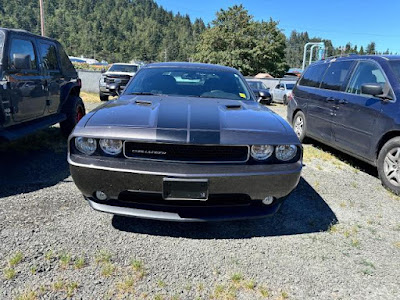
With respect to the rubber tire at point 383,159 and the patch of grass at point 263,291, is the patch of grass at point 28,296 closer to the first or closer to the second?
the patch of grass at point 263,291

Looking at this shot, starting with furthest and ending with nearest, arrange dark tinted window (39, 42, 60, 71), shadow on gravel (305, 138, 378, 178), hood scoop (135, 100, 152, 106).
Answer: dark tinted window (39, 42, 60, 71) < shadow on gravel (305, 138, 378, 178) < hood scoop (135, 100, 152, 106)

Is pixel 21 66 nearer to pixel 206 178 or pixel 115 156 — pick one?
pixel 115 156

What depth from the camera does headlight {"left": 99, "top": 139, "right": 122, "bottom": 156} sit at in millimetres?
2430

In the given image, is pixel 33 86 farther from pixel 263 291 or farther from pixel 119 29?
pixel 119 29

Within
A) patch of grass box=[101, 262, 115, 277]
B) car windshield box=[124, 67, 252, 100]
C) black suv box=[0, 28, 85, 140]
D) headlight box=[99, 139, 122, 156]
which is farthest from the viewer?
black suv box=[0, 28, 85, 140]

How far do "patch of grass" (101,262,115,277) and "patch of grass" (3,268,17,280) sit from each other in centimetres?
58

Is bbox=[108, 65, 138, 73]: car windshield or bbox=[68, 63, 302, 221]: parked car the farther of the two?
bbox=[108, 65, 138, 73]: car windshield

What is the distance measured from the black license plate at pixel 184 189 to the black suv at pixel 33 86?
2644 millimetres

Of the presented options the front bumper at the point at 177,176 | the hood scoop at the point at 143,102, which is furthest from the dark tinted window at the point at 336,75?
the hood scoop at the point at 143,102

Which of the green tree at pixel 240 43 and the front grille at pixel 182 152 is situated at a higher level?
the green tree at pixel 240 43

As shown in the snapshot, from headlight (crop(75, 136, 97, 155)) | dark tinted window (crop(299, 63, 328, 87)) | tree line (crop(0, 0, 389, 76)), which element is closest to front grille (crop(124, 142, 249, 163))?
headlight (crop(75, 136, 97, 155))

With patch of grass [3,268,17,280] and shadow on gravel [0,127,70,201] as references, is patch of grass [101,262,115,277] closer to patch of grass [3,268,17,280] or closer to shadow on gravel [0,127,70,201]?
patch of grass [3,268,17,280]

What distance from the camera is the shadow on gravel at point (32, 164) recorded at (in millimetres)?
3715

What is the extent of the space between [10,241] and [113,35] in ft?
492
